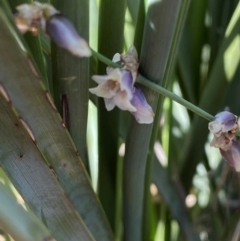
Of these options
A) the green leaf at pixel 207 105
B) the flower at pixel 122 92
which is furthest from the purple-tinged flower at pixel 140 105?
the green leaf at pixel 207 105

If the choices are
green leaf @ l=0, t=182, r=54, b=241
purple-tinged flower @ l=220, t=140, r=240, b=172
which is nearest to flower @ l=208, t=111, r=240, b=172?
purple-tinged flower @ l=220, t=140, r=240, b=172

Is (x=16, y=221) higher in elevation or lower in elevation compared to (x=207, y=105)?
lower

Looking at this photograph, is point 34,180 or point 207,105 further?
point 207,105

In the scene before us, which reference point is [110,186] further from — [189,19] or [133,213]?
[189,19]

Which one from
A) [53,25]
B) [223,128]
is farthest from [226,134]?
[53,25]

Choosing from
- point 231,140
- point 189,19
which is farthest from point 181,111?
point 231,140

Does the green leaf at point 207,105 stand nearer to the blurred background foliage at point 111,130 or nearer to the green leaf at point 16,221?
the blurred background foliage at point 111,130

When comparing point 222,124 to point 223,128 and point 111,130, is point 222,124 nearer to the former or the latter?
point 223,128
